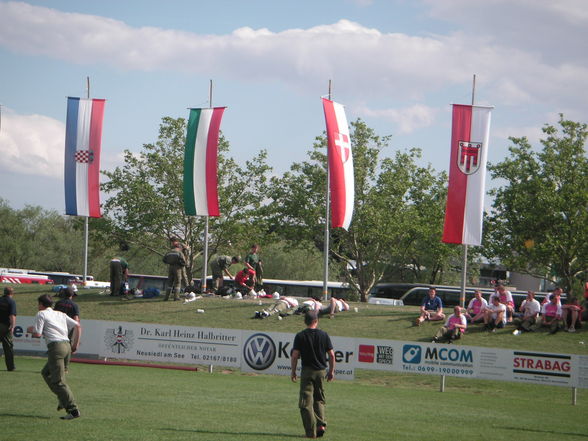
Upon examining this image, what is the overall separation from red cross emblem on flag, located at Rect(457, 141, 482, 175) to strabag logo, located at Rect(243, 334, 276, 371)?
916 cm

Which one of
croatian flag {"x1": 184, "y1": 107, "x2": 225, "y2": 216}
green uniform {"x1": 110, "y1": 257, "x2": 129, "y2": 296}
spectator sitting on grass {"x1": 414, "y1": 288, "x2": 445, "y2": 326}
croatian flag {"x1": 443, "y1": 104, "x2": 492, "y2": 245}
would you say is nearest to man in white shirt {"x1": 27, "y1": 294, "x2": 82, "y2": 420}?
croatian flag {"x1": 443, "y1": 104, "x2": 492, "y2": 245}

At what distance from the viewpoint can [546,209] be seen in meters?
44.0

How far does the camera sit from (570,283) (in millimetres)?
44281

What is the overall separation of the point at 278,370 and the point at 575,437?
9.34 metres

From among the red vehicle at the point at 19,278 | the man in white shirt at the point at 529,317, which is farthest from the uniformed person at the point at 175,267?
the red vehicle at the point at 19,278

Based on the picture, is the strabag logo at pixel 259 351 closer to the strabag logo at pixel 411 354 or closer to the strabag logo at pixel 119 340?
the strabag logo at pixel 411 354

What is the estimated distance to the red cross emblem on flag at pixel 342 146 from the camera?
2558cm

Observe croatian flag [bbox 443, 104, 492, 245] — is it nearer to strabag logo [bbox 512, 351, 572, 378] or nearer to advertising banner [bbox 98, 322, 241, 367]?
strabag logo [bbox 512, 351, 572, 378]

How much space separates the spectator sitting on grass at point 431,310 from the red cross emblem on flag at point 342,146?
5.37 meters

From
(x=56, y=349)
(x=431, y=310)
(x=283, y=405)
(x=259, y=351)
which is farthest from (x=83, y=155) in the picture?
(x=56, y=349)

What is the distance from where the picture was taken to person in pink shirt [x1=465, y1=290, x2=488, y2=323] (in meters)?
25.1

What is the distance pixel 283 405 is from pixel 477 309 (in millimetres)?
12989

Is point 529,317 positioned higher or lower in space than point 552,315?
lower

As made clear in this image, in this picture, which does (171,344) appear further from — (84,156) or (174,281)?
(84,156)
